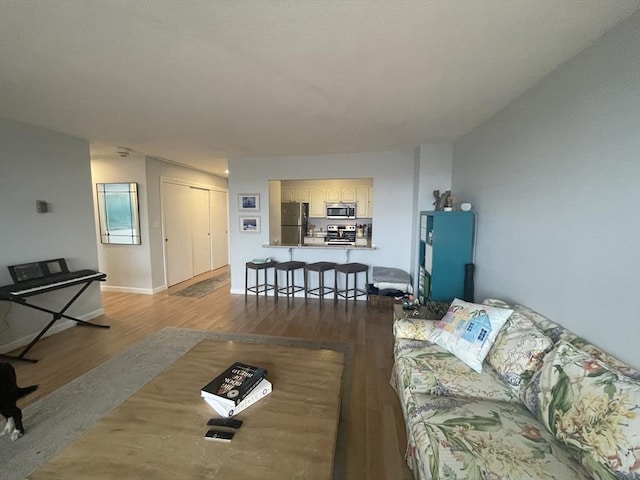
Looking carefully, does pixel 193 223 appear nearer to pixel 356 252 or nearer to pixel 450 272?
pixel 356 252

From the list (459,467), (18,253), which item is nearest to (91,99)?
(18,253)

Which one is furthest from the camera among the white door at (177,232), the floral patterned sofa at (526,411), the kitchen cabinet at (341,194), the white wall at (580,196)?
the kitchen cabinet at (341,194)

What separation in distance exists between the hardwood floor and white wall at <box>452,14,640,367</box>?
1.31m

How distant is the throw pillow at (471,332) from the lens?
68.6 inches

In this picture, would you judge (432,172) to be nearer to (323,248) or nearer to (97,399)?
(323,248)

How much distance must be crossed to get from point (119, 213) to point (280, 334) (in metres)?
3.86

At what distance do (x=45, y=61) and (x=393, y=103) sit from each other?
98.0 inches

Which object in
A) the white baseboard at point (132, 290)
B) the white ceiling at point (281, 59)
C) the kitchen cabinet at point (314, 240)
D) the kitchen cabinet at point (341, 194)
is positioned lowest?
the white baseboard at point (132, 290)

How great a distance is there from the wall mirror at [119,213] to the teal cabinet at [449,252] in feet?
15.9

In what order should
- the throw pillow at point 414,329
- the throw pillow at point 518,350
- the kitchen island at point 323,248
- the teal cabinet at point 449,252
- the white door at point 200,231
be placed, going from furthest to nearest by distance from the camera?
the white door at point 200,231, the kitchen island at point 323,248, the teal cabinet at point 449,252, the throw pillow at point 414,329, the throw pillow at point 518,350

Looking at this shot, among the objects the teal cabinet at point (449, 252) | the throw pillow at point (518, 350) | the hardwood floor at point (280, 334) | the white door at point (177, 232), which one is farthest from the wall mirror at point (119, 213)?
the throw pillow at point (518, 350)

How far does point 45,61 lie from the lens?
5.61 feet

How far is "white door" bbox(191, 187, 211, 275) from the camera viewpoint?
19.9 feet

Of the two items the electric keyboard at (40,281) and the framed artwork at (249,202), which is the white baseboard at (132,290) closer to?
the electric keyboard at (40,281)
